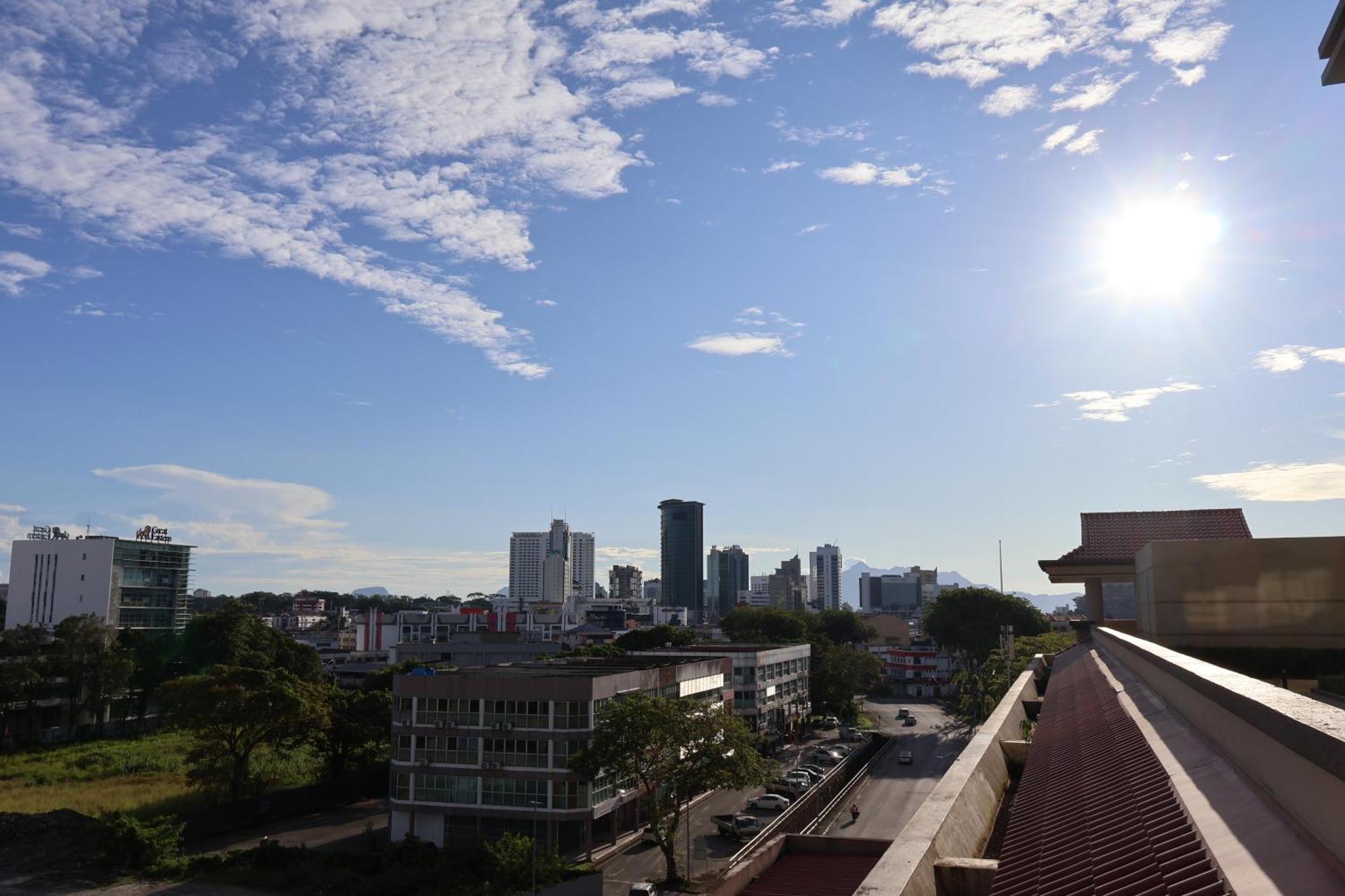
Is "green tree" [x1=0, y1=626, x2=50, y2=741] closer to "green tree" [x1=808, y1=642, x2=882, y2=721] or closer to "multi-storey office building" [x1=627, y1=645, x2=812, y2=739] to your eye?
"multi-storey office building" [x1=627, y1=645, x2=812, y2=739]

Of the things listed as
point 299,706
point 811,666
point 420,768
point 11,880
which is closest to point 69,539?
point 299,706

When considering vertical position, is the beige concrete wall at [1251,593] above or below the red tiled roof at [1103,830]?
above

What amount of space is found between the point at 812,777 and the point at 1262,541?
118 ft

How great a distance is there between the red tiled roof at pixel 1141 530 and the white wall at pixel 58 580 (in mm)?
90921

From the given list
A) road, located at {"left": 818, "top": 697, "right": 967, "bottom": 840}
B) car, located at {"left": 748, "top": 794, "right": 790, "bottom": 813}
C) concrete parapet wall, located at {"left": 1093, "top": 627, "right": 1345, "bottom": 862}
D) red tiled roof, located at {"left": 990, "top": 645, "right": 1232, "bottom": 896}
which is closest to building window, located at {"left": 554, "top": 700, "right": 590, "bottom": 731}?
road, located at {"left": 818, "top": 697, "right": 967, "bottom": 840}

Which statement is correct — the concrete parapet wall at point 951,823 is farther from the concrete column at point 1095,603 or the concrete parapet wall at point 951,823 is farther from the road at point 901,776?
the concrete column at point 1095,603

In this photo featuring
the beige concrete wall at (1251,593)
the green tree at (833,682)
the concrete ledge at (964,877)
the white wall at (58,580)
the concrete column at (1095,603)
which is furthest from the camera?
the white wall at (58,580)

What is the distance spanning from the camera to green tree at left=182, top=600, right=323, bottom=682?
78.1 m

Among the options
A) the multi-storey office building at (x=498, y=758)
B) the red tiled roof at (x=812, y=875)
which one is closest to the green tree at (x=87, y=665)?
the multi-storey office building at (x=498, y=758)

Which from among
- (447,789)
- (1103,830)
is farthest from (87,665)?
(1103,830)

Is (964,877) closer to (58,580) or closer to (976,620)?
(976,620)

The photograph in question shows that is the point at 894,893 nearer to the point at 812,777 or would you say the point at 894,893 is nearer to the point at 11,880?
the point at 11,880

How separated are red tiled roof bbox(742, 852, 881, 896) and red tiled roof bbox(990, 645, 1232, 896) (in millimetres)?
15962

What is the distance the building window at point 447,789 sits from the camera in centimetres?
4044
